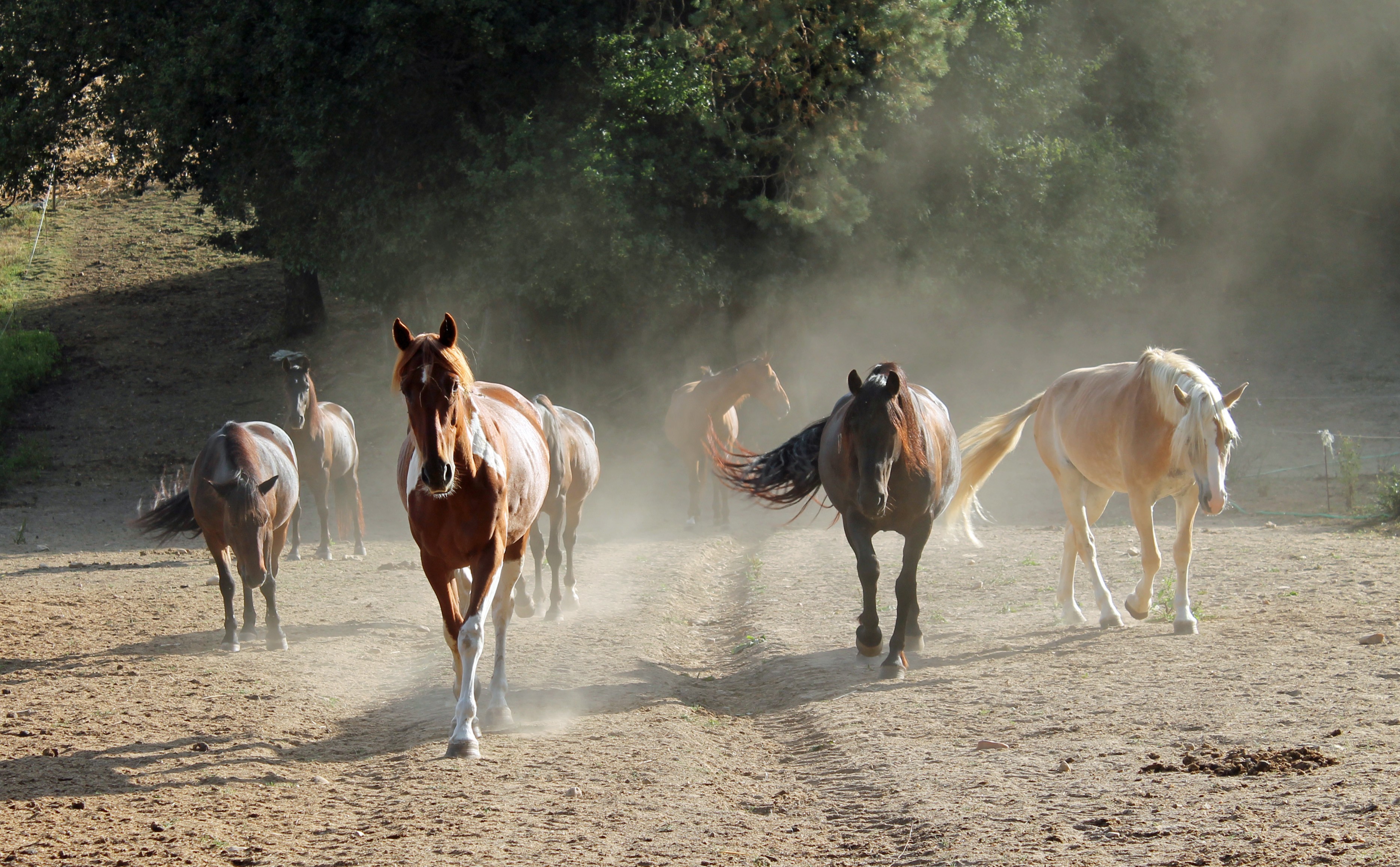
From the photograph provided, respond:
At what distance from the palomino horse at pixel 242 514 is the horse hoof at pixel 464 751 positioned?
3.21 m

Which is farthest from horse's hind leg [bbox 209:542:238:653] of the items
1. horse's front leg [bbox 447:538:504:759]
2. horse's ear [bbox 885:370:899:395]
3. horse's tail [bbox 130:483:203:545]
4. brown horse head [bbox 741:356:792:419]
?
brown horse head [bbox 741:356:792:419]

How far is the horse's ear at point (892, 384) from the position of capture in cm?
650

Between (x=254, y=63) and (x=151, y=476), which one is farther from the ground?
(x=254, y=63)

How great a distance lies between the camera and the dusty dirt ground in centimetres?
399

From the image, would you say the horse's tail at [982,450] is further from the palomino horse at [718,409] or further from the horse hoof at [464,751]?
the palomino horse at [718,409]

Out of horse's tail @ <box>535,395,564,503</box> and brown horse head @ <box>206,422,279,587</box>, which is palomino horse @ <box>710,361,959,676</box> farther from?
brown horse head @ <box>206,422,279,587</box>

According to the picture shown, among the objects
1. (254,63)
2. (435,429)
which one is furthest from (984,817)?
(254,63)

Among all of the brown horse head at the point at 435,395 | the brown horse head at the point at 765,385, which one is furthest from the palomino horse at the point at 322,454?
the brown horse head at the point at 435,395

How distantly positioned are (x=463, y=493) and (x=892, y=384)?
106 inches

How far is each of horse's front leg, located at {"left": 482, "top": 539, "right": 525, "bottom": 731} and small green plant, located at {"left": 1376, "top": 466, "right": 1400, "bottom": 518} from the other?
9.63 meters

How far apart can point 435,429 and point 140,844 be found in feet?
6.37

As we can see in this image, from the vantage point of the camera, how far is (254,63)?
15062 mm

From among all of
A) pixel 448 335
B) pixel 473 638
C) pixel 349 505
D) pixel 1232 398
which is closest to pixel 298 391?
pixel 349 505

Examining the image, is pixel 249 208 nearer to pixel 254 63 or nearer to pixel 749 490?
pixel 254 63
